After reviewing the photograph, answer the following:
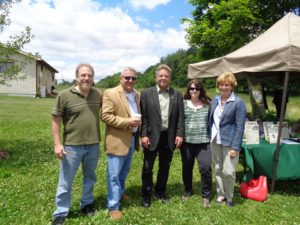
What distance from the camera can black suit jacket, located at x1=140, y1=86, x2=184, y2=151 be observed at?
4.52m

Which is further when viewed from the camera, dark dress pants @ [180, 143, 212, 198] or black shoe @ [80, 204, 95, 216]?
dark dress pants @ [180, 143, 212, 198]

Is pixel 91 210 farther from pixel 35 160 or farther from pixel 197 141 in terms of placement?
pixel 35 160

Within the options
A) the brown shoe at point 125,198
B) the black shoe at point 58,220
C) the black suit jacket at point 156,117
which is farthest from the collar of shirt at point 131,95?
the black shoe at point 58,220

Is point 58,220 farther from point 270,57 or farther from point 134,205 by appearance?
point 270,57

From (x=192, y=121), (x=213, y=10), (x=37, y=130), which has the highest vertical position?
(x=213, y=10)

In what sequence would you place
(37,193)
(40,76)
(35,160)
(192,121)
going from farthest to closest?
(40,76) → (35,160) → (37,193) → (192,121)

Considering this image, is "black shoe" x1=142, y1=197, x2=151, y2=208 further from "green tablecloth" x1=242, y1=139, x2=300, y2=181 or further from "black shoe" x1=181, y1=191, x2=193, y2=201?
"green tablecloth" x1=242, y1=139, x2=300, y2=181

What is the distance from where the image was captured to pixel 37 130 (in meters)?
12.6

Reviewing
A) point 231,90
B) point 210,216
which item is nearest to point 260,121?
point 231,90

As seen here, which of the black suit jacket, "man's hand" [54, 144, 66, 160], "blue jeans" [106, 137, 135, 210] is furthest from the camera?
the black suit jacket

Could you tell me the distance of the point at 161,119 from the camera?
456 centimetres

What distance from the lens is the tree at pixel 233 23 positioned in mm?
15758

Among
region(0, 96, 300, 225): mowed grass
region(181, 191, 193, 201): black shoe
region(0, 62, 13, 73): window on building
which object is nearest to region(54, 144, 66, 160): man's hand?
region(0, 96, 300, 225): mowed grass

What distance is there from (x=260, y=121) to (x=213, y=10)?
42.4 ft
